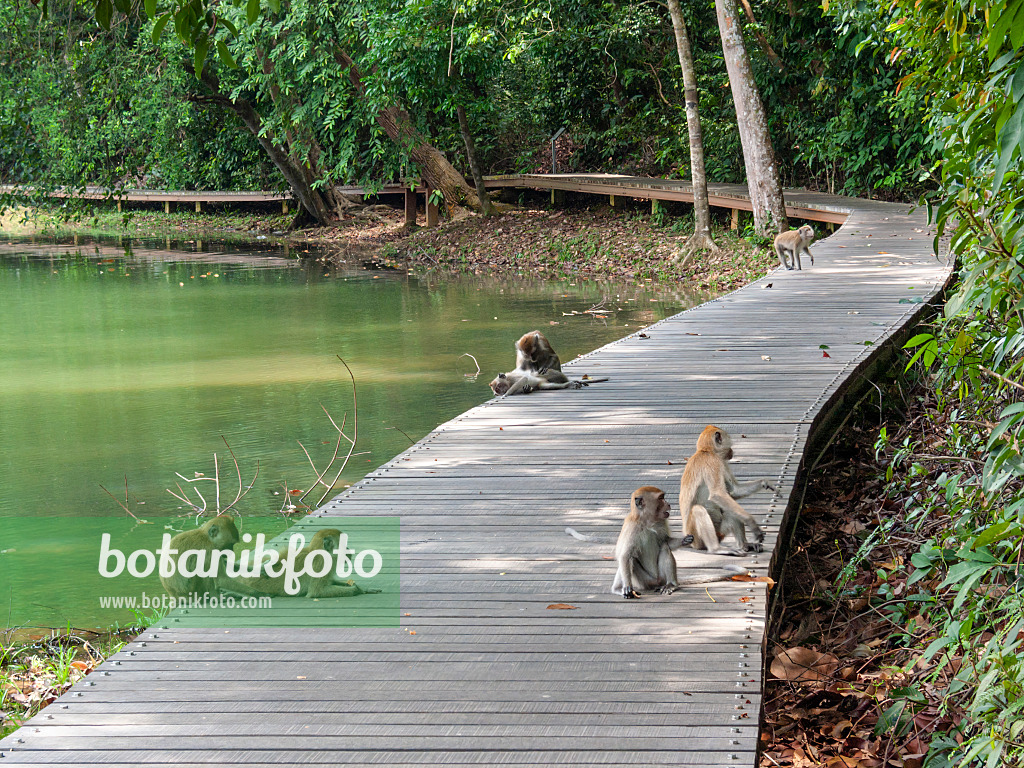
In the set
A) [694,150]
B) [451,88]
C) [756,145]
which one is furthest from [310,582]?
[451,88]

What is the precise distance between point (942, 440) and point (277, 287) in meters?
13.8

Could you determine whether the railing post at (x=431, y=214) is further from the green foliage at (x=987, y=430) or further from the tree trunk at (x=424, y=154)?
the green foliage at (x=987, y=430)

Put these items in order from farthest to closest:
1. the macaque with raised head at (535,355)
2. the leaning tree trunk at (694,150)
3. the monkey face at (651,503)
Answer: the leaning tree trunk at (694,150) < the macaque with raised head at (535,355) < the monkey face at (651,503)

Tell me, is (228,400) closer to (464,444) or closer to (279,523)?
(279,523)

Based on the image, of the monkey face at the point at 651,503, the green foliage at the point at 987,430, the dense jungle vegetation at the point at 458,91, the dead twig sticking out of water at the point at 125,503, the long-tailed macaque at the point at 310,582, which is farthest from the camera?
the dense jungle vegetation at the point at 458,91

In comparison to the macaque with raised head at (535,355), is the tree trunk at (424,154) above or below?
above

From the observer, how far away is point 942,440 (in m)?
6.34

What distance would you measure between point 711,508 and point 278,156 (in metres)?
23.3

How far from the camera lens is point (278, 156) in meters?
25.8

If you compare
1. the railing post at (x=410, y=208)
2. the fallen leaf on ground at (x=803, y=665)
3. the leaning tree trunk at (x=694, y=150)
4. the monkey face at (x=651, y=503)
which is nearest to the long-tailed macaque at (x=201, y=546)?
the monkey face at (x=651, y=503)

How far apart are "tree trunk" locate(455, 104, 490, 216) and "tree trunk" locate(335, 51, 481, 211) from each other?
0.61 ft

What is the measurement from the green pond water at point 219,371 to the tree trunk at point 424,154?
3.49m

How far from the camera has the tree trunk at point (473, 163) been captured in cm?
2278

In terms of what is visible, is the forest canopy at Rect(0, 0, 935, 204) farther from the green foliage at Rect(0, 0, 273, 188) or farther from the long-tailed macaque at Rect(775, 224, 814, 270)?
the long-tailed macaque at Rect(775, 224, 814, 270)
